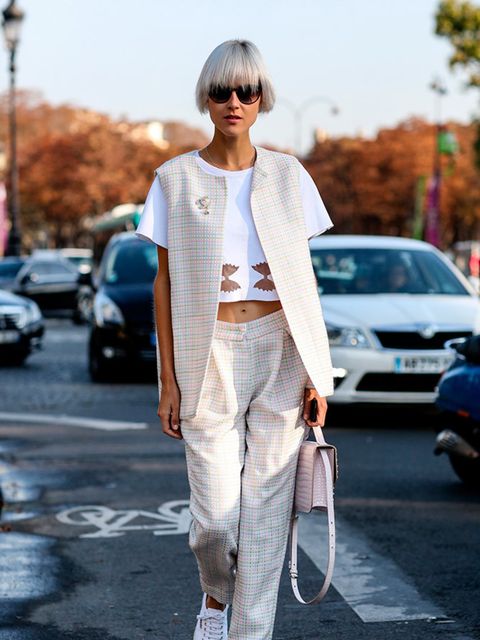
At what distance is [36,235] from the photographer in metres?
112

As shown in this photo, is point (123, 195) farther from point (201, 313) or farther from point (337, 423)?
point (201, 313)

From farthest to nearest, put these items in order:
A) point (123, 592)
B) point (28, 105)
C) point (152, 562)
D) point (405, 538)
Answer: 1. point (28, 105)
2. point (405, 538)
3. point (152, 562)
4. point (123, 592)

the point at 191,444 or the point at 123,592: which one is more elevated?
the point at 191,444

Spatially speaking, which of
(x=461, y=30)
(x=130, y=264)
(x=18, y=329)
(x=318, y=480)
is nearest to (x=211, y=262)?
(x=318, y=480)

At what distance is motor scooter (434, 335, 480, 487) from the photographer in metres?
7.73

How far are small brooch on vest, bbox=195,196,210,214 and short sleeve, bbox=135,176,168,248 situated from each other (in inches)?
5.1

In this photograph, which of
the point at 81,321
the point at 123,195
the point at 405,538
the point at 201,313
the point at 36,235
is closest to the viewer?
the point at 201,313

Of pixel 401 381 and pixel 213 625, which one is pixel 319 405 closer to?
pixel 213 625

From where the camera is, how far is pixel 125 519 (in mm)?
7473

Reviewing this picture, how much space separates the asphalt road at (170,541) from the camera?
533 centimetres

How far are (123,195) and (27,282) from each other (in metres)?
56.1

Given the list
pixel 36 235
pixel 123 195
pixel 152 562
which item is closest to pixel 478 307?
pixel 152 562

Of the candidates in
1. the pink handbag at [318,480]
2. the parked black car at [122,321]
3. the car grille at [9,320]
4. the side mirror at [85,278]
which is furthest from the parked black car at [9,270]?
the pink handbag at [318,480]

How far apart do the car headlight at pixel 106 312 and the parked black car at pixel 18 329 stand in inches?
91.0
